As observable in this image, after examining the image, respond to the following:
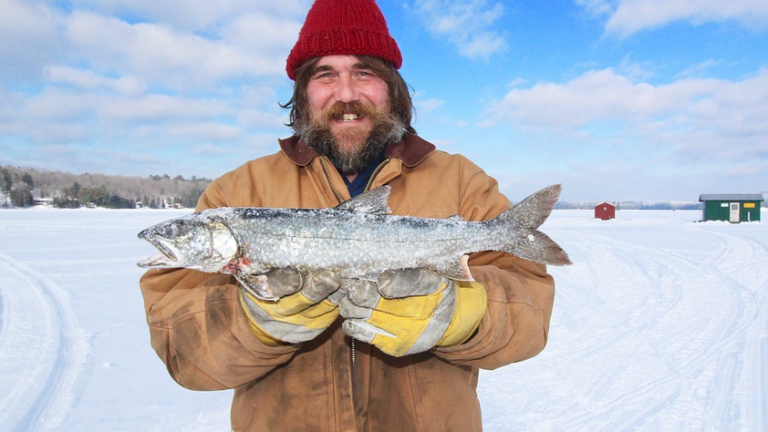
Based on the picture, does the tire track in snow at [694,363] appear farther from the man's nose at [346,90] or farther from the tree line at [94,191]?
the tree line at [94,191]

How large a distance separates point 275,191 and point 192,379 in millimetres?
1334

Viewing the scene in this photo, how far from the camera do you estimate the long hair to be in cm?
359

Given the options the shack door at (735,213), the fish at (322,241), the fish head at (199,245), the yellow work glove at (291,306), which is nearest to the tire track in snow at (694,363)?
the fish at (322,241)

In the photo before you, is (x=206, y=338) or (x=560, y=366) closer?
(x=206, y=338)

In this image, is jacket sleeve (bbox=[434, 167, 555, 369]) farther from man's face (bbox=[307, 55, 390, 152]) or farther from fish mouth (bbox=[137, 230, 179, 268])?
fish mouth (bbox=[137, 230, 179, 268])

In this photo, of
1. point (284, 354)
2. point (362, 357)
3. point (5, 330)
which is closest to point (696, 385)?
point (362, 357)

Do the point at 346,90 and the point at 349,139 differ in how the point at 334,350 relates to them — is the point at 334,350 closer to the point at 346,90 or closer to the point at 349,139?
the point at 349,139

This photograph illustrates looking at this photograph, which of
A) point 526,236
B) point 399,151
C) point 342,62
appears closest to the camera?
point 526,236

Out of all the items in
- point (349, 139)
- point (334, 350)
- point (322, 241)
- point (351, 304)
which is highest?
point (349, 139)

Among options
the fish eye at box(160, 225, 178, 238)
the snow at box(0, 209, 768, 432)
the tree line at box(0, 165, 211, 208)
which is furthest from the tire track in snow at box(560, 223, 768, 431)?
the tree line at box(0, 165, 211, 208)

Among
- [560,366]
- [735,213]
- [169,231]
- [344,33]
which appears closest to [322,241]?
[169,231]

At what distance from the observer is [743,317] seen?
785cm

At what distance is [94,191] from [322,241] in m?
92.2

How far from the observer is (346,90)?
135 inches
